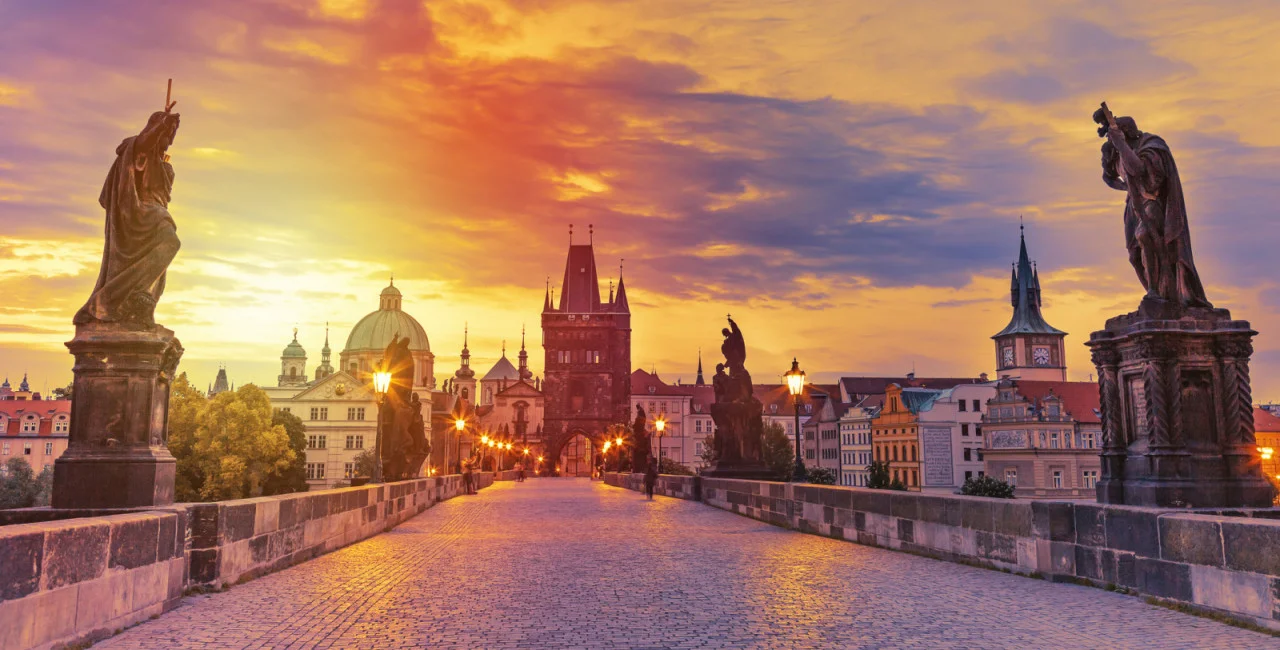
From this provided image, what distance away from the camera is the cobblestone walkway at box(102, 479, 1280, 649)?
22.5ft

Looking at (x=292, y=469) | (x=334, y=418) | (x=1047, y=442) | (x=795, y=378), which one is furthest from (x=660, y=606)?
(x=334, y=418)

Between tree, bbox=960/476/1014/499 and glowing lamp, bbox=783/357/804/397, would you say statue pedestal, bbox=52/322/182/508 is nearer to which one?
glowing lamp, bbox=783/357/804/397

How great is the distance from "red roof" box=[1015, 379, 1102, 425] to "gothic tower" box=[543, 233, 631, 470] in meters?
53.6

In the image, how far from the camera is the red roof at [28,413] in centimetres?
11294

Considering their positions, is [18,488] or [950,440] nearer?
[18,488]

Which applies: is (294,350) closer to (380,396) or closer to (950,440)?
(950,440)

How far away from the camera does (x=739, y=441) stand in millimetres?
27094

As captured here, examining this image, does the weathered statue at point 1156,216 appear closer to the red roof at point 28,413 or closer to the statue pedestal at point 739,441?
the statue pedestal at point 739,441

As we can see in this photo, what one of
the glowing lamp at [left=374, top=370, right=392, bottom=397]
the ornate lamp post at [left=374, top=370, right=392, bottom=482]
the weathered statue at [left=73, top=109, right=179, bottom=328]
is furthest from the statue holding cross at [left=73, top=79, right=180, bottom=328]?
the glowing lamp at [left=374, top=370, right=392, bottom=397]

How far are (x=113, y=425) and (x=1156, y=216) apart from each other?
35.7 feet

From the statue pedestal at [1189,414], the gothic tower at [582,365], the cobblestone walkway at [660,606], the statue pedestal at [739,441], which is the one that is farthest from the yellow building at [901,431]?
the statue pedestal at [1189,414]

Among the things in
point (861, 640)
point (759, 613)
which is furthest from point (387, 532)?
point (861, 640)

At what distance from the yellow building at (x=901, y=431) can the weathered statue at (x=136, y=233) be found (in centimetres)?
9176

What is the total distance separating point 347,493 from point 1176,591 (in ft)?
37.8
